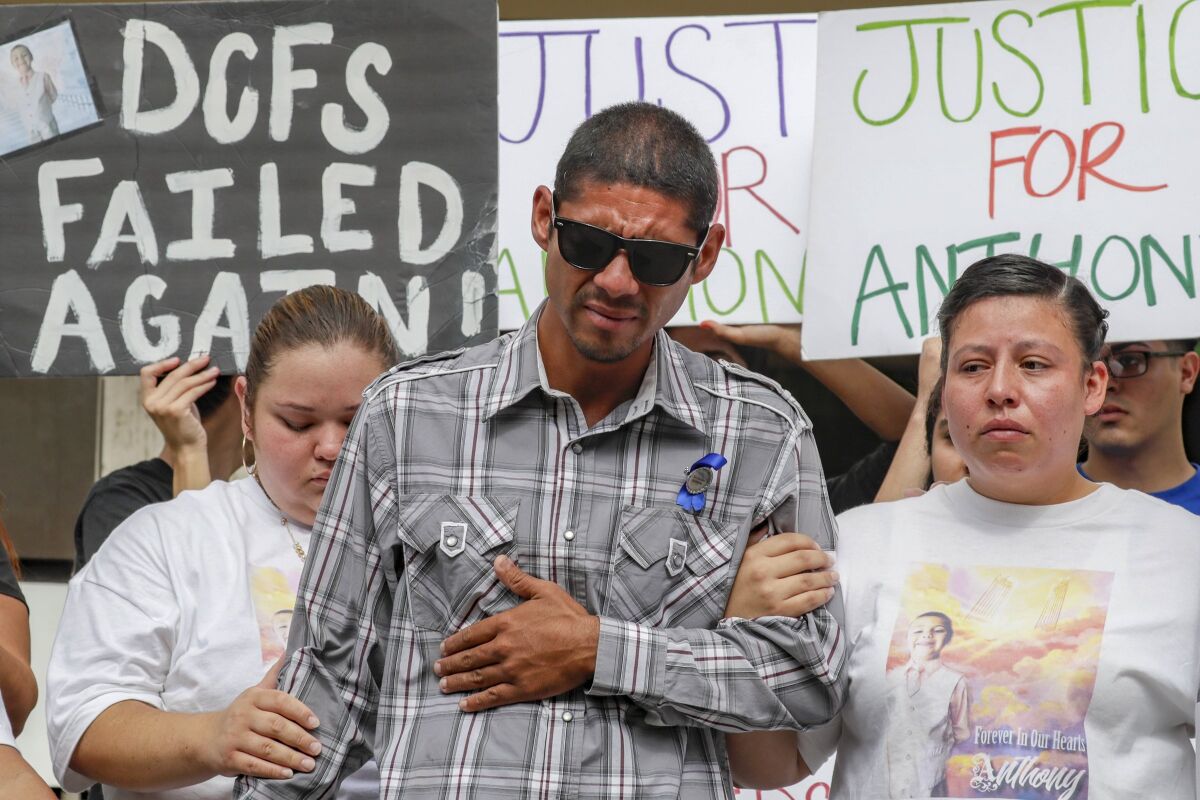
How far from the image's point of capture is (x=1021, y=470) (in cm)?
210

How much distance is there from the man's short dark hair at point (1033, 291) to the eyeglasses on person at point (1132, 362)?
77 centimetres

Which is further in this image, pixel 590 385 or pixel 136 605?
pixel 136 605

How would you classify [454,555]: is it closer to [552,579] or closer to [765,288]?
[552,579]

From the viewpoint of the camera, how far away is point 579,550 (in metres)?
1.89

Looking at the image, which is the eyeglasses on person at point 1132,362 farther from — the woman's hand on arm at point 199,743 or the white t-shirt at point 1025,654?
the woman's hand on arm at point 199,743

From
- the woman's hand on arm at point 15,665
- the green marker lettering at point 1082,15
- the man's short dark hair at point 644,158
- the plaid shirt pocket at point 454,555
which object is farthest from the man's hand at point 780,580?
the green marker lettering at point 1082,15

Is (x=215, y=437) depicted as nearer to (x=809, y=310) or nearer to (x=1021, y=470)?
(x=809, y=310)

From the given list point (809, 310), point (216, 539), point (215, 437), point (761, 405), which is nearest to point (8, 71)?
point (215, 437)

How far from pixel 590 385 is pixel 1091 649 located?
73 centimetres

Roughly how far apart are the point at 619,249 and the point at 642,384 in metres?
0.20

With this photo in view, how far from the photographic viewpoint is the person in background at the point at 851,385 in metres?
3.11

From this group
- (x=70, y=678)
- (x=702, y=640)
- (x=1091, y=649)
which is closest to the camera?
(x=702, y=640)

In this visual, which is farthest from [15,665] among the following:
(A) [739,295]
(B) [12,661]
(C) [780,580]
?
(A) [739,295]

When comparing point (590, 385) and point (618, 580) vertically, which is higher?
point (590, 385)
